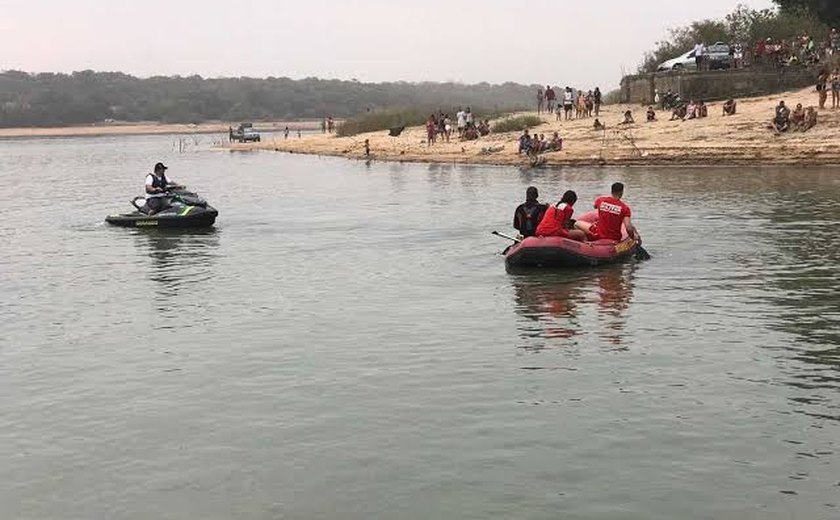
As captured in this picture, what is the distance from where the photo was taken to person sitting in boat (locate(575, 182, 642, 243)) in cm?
1859

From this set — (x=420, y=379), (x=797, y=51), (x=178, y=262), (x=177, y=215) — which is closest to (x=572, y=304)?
(x=420, y=379)

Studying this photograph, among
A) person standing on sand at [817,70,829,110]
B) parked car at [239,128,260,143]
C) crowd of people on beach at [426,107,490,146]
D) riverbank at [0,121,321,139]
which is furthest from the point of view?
riverbank at [0,121,321,139]

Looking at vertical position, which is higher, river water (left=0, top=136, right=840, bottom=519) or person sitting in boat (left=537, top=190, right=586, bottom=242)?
person sitting in boat (left=537, top=190, right=586, bottom=242)

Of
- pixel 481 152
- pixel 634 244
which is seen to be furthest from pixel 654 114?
pixel 634 244

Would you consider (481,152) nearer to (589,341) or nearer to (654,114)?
(654,114)

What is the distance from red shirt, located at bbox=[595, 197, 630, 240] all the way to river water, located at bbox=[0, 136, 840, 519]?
2.49ft

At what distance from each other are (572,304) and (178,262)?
978cm

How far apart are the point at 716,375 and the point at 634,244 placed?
7977 mm

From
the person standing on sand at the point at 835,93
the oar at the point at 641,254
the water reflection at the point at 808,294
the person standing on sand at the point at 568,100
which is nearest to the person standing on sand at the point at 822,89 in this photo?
the person standing on sand at the point at 835,93

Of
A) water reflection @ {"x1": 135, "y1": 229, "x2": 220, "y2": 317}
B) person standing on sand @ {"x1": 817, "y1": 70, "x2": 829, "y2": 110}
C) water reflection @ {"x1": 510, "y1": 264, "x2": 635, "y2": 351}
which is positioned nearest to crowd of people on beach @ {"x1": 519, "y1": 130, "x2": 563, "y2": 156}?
Result: person standing on sand @ {"x1": 817, "y1": 70, "x2": 829, "y2": 110}

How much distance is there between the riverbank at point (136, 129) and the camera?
171 meters

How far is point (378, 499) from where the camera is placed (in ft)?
27.2

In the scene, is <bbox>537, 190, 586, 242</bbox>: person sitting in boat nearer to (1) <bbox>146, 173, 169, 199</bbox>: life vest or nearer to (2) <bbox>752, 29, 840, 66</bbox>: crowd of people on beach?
(1) <bbox>146, 173, 169, 199</bbox>: life vest

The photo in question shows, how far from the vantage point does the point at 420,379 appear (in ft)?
38.2
